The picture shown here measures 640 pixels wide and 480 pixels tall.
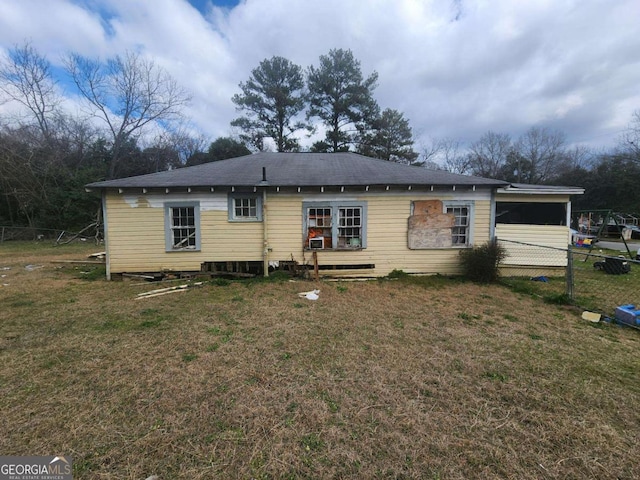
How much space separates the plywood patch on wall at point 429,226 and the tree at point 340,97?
1747cm

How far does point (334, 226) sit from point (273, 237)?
6.28 feet

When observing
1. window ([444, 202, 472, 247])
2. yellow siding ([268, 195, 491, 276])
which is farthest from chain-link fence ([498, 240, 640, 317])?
yellow siding ([268, 195, 491, 276])

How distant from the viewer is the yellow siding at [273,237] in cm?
779

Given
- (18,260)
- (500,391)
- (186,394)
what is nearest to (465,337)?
(500,391)

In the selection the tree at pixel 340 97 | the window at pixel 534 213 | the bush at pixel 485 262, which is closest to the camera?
the bush at pixel 485 262

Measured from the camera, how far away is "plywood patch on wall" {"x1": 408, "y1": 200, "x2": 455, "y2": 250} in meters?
8.03

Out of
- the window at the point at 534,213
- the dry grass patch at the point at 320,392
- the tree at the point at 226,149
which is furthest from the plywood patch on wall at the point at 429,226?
the tree at the point at 226,149

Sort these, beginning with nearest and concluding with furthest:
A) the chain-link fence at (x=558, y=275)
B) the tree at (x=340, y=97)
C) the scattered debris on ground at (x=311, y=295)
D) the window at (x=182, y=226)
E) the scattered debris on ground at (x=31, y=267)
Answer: the scattered debris on ground at (x=311, y=295) < the chain-link fence at (x=558, y=275) < the window at (x=182, y=226) < the scattered debris on ground at (x=31, y=267) < the tree at (x=340, y=97)

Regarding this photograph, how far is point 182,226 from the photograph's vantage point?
311 inches

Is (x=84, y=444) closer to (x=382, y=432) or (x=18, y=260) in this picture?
(x=382, y=432)

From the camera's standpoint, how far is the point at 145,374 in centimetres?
311

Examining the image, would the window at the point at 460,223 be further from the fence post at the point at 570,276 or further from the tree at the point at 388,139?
the tree at the point at 388,139

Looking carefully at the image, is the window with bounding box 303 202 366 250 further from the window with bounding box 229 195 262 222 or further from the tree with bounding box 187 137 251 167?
the tree with bounding box 187 137 251 167

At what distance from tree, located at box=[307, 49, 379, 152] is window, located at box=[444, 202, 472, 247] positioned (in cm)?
1753
